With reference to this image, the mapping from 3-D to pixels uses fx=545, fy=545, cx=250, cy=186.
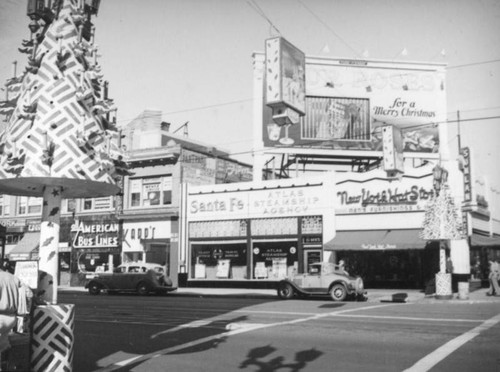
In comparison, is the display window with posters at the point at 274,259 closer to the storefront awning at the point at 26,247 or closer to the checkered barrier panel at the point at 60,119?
the storefront awning at the point at 26,247

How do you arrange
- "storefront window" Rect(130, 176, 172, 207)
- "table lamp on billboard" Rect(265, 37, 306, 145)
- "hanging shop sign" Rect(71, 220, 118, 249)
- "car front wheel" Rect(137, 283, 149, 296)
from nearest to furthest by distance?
"table lamp on billboard" Rect(265, 37, 306, 145) → "car front wheel" Rect(137, 283, 149, 296) → "storefront window" Rect(130, 176, 172, 207) → "hanging shop sign" Rect(71, 220, 118, 249)

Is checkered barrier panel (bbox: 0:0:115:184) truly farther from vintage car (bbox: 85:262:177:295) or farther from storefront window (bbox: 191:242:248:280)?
storefront window (bbox: 191:242:248:280)

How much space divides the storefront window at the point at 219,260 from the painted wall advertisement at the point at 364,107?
6519 millimetres

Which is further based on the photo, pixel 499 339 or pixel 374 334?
pixel 374 334

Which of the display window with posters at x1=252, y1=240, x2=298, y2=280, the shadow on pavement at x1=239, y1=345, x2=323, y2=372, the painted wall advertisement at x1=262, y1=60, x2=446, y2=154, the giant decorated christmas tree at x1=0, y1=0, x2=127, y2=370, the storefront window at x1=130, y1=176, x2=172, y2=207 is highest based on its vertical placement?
the painted wall advertisement at x1=262, y1=60, x2=446, y2=154

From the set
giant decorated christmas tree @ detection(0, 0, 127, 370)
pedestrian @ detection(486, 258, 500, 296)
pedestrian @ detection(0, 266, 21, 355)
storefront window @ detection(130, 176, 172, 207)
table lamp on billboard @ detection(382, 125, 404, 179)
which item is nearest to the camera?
pedestrian @ detection(0, 266, 21, 355)

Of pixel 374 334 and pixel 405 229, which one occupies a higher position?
pixel 405 229

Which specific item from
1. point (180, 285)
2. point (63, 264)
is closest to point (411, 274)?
point (180, 285)

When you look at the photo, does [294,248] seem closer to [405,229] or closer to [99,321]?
[405,229]

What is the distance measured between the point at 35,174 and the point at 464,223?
24.6 metres

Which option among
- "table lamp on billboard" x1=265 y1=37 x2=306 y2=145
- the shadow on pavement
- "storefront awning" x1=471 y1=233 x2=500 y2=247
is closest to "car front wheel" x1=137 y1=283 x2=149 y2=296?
"storefront awning" x1=471 y1=233 x2=500 y2=247

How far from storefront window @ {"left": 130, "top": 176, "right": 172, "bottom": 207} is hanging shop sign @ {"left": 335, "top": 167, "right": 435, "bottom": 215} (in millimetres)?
11464

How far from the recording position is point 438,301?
70.6 ft

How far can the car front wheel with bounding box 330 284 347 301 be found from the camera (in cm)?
2212
